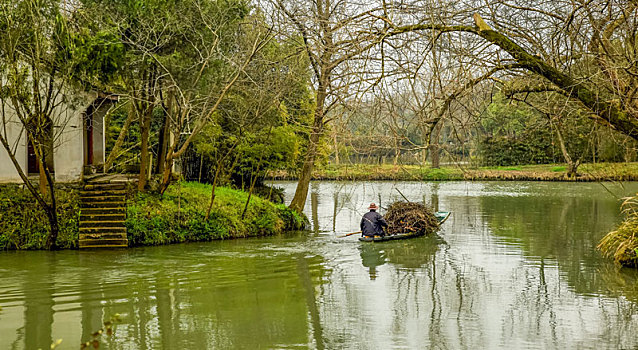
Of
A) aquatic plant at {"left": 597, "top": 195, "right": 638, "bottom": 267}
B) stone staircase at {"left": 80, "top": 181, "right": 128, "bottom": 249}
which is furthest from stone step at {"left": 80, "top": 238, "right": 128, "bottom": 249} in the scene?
aquatic plant at {"left": 597, "top": 195, "right": 638, "bottom": 267}

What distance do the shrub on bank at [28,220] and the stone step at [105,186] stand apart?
0.50 meters

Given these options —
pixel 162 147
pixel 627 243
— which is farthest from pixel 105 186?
pixel 627 243

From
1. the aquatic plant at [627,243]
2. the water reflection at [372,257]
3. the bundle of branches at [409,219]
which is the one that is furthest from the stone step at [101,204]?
the aquatic plant at [627,243]

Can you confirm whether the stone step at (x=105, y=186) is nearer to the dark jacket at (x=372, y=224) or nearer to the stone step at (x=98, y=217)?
the stone step at (x=98, y=217)

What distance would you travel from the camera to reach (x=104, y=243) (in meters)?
16.1

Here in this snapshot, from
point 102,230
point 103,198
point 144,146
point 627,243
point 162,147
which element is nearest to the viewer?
point 627,243

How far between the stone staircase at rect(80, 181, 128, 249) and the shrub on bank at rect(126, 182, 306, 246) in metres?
0.32

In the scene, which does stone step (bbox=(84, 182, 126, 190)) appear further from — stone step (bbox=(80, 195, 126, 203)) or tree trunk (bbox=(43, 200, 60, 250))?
tree trunk (bbox=(43, 200, 60, 250))

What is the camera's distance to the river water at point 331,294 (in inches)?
349

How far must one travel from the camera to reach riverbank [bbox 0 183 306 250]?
52.6 ft

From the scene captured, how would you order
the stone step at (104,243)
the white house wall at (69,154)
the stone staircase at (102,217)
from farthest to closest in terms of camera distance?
the white house wall at (69,154), the stone staircase at (102,217), the stone step at (104,243)

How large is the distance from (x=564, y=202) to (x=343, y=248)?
16.2m

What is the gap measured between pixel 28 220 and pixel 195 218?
419 centimetres

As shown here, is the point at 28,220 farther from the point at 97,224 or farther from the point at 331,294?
the point at 331,294
